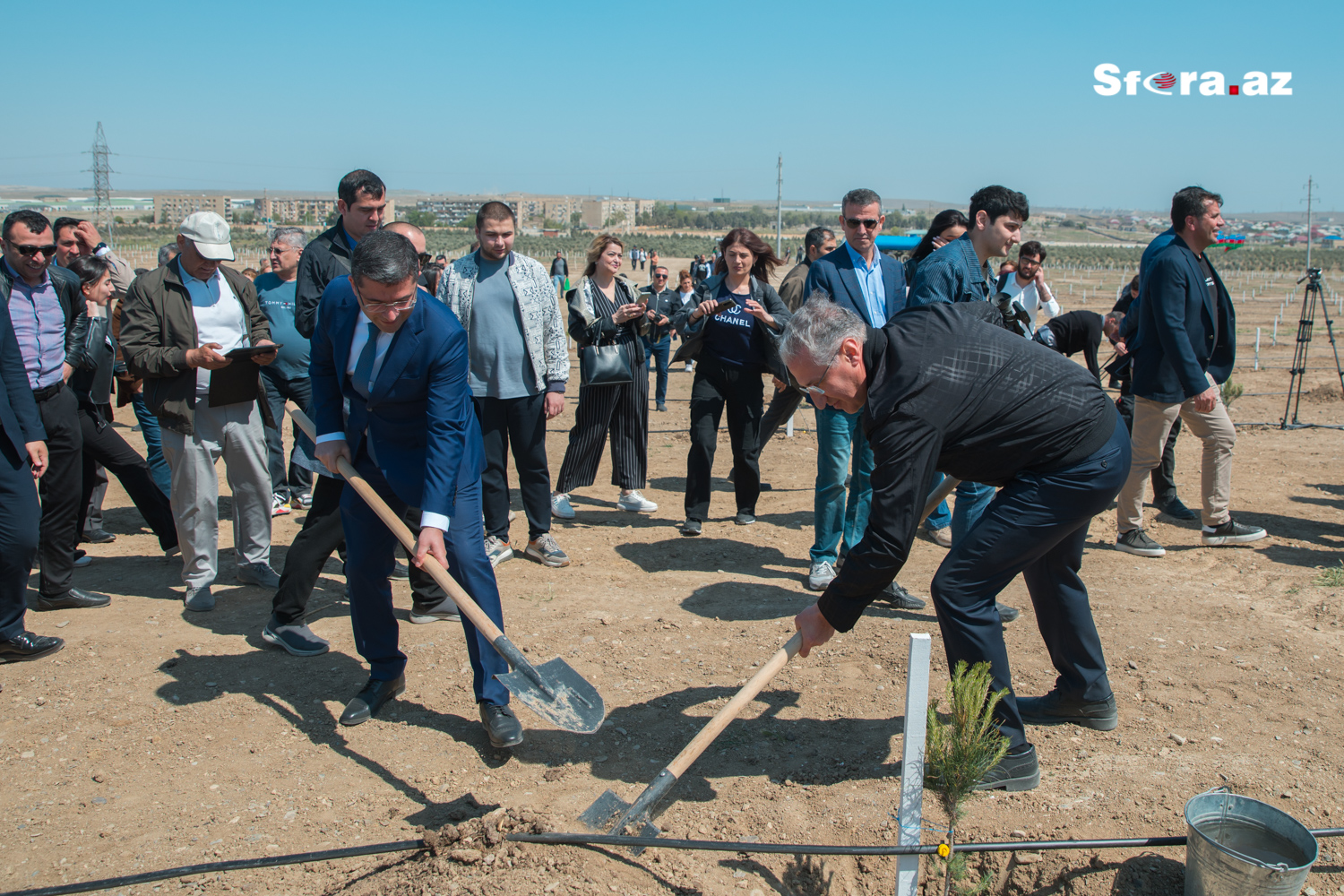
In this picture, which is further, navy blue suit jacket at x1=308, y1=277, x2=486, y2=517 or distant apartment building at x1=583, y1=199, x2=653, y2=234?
distant apartment building at x1=583, y1=199, x2=653, y2=234

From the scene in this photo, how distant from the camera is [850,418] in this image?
5.05 metres

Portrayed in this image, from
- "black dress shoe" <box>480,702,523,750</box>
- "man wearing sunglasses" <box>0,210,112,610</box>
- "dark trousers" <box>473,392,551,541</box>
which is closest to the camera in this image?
"black dress shoe" <box>480,702,523,750</box>

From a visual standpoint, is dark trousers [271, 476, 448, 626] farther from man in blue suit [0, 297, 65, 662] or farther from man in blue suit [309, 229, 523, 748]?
man in blue suit [0, 297, 65, 662]

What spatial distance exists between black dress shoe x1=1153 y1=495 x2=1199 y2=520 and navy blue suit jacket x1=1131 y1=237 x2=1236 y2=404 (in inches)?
47.3

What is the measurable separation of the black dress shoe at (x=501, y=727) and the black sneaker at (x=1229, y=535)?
4.84 metres

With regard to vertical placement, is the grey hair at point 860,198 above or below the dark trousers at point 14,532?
above

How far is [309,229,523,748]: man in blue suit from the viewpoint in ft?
11.0

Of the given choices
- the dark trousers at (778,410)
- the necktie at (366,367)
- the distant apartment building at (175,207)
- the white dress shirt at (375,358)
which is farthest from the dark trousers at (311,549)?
the distant apartment building at (175,207)

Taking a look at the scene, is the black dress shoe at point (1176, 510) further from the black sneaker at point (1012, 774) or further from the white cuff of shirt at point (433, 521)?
the white cuff of shirt at point (433, 521)

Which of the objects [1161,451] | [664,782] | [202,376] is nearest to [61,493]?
[202,376]

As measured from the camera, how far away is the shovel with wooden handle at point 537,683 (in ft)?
10.5

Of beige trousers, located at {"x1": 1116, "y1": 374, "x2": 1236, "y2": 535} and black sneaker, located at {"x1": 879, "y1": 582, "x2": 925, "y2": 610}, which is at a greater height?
beige trousers, located at {"x1": 1116, "y1": 374, "x2": 1236, "y2": 535}

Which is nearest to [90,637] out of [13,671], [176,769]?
[13,671]

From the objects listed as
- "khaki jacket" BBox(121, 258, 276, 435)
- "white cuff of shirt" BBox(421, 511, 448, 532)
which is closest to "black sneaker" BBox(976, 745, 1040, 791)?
"white cuff of shirt" BBox(421, 511, 448, 532)
